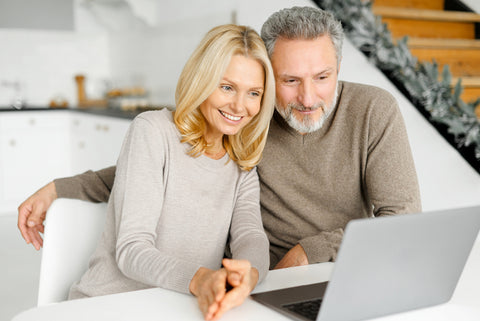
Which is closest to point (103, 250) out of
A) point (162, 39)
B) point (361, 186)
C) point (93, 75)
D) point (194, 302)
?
point (194, 302)

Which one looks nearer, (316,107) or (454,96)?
(316,107)

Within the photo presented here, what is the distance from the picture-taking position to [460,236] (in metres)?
0.95

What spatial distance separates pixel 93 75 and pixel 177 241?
479cm

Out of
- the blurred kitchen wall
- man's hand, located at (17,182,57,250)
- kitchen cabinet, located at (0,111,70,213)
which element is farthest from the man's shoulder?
kitchen cabinet, located at (0,111,70,213)

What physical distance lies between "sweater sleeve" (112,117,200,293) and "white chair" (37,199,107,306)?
126mm

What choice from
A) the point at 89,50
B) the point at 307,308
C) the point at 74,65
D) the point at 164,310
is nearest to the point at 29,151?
the point at 74,65

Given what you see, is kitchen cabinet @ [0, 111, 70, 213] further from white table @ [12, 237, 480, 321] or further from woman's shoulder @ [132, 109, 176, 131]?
white table @ [12, 237, 480, 321]

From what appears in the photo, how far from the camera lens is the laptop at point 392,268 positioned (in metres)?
0.83

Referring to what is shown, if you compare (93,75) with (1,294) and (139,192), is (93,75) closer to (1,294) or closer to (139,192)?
(1,294)

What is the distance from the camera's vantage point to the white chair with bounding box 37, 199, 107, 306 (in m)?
1.36

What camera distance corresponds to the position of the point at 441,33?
3297 millimetres

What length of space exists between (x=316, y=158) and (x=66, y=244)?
76 centimetres

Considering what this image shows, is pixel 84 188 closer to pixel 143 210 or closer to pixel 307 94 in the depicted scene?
pixel 143 210

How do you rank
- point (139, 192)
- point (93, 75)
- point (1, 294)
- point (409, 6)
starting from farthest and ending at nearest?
point (93, 75)
point (409, 6)
point (1, 294)
point (139, 192)
